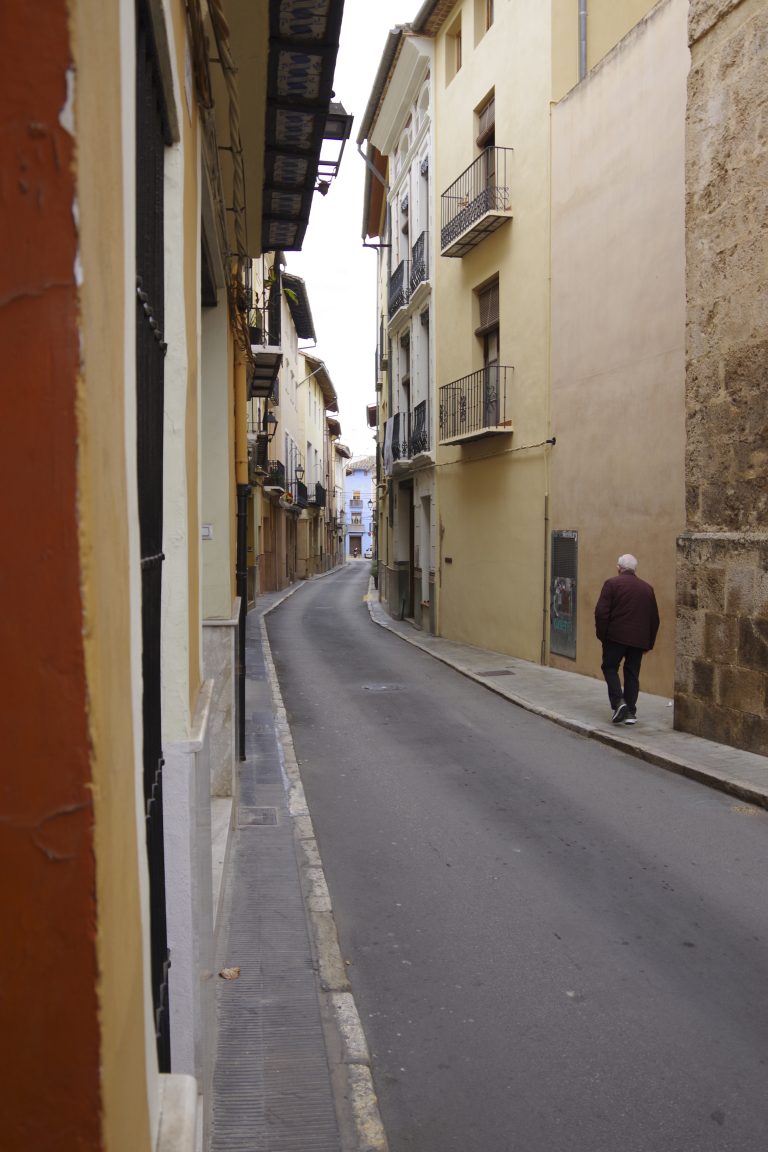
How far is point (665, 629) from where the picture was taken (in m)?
11.5

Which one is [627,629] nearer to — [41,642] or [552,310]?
[552,310]

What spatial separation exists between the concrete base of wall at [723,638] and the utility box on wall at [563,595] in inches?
198

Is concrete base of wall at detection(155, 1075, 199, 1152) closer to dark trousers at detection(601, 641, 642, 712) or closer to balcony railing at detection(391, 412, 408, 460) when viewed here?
dark trousers at detection(601, 641, 642, 712)

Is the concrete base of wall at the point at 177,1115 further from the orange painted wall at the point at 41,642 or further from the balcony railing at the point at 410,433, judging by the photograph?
the balcony railing at the point at 410,433

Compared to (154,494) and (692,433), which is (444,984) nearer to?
(154,494)

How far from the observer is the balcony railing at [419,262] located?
71.0ft

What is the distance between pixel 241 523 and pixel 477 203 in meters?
11.7

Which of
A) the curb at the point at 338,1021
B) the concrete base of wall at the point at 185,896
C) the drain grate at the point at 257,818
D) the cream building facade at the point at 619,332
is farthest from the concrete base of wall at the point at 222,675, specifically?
the cream building facade at the point at 619,332

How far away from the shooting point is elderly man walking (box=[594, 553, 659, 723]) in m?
9.81

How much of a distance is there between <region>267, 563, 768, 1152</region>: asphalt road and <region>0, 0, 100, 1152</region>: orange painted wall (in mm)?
2614

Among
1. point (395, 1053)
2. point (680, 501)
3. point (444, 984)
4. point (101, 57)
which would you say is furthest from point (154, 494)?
point (680, 501)

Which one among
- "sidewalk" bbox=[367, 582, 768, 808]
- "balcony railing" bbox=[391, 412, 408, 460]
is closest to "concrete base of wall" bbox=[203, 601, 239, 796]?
"sidewalk" bbox=[367, 582, 768, 808]

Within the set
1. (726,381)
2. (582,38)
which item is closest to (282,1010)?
(726,381)

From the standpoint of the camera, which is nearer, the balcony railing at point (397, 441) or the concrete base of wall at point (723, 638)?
the concrete base of wall at point (723, 638)
